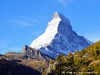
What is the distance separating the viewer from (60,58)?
338ft

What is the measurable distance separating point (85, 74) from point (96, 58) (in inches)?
529

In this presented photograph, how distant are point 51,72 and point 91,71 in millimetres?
16655

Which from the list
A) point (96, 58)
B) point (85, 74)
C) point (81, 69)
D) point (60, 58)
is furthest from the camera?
point (60, 58)

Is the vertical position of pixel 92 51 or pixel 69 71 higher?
pixel 92 51

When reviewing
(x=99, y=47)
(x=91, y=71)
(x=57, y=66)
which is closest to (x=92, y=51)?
(x=99, y=47)

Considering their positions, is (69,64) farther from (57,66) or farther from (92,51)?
(92,51)

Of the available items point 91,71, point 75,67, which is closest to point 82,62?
point 75,67

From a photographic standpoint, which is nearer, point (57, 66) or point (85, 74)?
point (85, 74)

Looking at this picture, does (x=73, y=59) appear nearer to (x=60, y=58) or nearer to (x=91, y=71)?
(x=60, y=58)

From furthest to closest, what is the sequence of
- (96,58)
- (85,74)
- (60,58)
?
(60,58), (96,58), (85,74)

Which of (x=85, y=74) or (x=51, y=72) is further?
(x=51, y=72)

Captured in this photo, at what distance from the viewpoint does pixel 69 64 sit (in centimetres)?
9806

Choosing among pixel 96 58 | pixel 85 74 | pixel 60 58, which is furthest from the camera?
pixel 60 58

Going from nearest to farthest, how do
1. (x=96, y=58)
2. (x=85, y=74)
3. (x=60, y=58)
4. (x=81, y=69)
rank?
1. (x=85, y=74)
2. (x=81, y=69)
3. (x=96, y=58)
4. (x=60, y=58)
